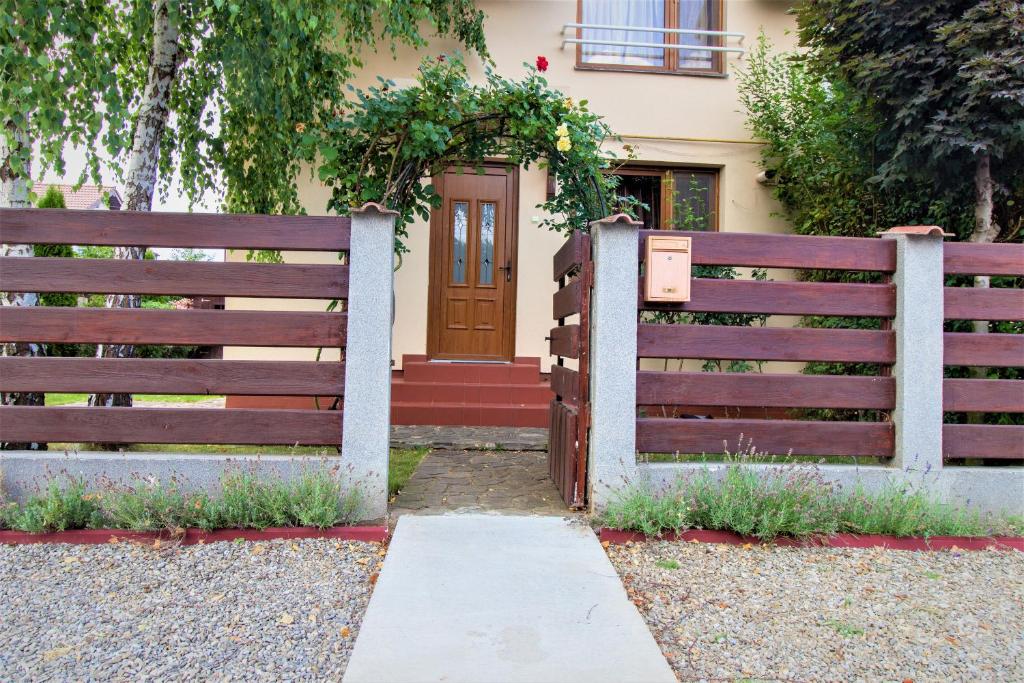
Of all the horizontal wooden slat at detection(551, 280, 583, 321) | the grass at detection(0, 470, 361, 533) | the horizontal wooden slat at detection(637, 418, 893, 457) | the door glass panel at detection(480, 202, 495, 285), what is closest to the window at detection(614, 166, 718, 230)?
the door glass panel at detection(480, 202, 495, 285)

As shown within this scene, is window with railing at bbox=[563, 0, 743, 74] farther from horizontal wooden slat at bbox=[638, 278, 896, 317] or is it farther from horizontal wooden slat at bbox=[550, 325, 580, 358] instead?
horizontal wooden slat at bbox=[638, 278, 896, 317]

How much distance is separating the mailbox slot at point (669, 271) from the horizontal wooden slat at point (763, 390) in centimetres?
47

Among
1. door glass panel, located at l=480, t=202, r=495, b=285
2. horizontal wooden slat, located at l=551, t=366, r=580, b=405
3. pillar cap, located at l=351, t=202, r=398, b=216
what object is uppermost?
door glass panel, located at l=480, t=202, r=495, b=285

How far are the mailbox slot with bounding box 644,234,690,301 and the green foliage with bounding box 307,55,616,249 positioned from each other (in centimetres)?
69

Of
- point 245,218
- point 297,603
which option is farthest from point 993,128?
point 297,603

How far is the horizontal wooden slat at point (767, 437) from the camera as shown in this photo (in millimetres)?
3803

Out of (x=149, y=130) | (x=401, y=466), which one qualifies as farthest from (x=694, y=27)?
(x=401, y=466)

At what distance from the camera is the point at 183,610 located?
2730 mm

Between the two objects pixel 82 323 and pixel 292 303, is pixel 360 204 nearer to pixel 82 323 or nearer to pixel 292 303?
pixel 82 323

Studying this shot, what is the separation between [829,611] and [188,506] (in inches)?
124

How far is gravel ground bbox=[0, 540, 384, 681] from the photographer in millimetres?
2342

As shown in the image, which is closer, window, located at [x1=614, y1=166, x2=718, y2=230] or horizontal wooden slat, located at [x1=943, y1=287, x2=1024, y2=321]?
horizontal wooden slat, located at [x1=943, y1=287, x2=1024, y2=321]

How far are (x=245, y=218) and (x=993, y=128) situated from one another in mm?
4786

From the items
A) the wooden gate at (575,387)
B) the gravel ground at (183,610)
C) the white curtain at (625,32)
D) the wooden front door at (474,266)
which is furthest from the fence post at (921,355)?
the white curtain at (625,32)
